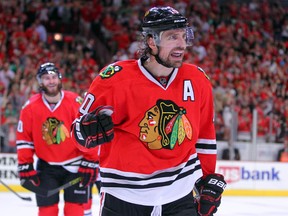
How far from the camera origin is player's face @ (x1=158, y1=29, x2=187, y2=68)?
8.34ft

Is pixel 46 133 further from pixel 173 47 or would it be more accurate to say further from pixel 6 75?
pixel 6 75

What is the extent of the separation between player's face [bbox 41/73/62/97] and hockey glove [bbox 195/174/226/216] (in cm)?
219

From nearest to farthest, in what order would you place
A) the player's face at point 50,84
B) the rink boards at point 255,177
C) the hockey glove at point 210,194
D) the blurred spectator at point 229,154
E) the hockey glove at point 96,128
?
the hockey glove at point 96,128
the hockey glove at point 210,194
the player's face at point 50,84
the blurred spectator at point 229,154
the rink boards at point 255,177

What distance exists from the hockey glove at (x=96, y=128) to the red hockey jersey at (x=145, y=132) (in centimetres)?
12

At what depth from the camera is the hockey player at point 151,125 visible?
8.33 ft

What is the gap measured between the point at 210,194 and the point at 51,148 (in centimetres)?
213

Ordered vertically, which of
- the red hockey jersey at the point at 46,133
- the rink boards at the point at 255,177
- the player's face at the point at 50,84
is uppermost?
the player's face at the point at 50,84

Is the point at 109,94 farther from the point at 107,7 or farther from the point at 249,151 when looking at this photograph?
the point at 107,7

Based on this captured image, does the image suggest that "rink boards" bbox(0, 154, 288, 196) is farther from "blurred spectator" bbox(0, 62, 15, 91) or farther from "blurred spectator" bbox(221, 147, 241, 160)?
"blurred spectator" bbox(0, 62, 15, 91)

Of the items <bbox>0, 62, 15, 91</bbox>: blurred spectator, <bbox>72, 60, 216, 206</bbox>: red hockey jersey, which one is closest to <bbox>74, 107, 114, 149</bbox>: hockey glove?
<bbox>72, 60, 216, 206</bbox>: red hockey jersey

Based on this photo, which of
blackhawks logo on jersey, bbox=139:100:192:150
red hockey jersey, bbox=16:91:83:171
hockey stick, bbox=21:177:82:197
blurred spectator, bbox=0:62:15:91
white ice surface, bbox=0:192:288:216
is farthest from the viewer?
blurred spectator, bbox=0:62:15:91

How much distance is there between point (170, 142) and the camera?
2.55 m

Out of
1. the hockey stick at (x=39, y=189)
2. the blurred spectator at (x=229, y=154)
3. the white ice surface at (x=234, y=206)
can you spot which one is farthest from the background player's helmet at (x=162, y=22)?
the blurred spectator at (x=229, y=154)

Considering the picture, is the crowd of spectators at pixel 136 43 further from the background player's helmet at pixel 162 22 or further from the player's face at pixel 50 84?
the background player's helmet at pixel 162 22
